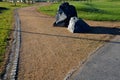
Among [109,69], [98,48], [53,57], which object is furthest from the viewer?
[98,48]

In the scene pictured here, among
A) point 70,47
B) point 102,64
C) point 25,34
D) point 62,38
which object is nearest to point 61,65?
point 102,64

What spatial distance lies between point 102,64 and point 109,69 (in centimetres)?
55

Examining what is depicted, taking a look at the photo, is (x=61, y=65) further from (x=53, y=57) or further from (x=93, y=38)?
(x=93, y=38)

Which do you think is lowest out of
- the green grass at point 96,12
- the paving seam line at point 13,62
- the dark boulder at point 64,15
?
the green grass at point 96,12

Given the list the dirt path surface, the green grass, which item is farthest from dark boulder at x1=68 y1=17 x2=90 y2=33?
the green grass

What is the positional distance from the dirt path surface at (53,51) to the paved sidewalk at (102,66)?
375mm

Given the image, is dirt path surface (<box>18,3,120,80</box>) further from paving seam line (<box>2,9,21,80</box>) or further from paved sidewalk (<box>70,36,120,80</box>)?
paved sidewalk (<box>70,36,120,80</box>)

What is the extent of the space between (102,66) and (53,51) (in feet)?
8.63

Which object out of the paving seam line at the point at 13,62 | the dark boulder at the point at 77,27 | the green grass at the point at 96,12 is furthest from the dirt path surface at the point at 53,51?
the green grass at the point at 96,12

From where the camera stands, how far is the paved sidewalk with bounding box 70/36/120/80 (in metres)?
8.16

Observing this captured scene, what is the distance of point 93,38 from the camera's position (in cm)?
1389

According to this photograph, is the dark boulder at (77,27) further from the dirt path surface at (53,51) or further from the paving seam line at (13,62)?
the paving seam line at (13,62)

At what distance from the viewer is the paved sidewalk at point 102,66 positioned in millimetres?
8156

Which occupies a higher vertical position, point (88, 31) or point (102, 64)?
point (102, 64)
